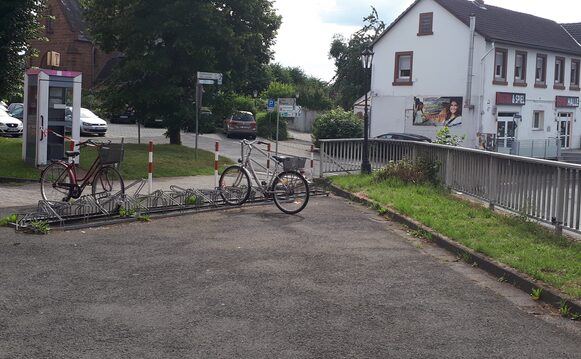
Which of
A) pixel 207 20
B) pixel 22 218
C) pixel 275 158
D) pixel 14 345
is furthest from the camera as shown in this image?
pixel 207 20

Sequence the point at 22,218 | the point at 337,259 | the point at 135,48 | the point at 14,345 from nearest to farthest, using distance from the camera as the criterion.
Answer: the point at 14,345, the point at 337,259, the point at 22,218, the point at 135,48

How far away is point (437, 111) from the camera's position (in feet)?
134

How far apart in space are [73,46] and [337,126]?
100 feet

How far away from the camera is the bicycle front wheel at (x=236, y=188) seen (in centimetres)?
1330

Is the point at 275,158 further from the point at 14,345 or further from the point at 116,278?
the point at 14,345

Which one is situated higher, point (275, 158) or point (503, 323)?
point (275, 158)

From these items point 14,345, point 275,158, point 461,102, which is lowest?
point 14,345

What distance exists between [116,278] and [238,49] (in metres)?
19.7

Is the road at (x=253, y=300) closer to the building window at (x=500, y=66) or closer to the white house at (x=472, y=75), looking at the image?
the white house at (x=472, y=75)

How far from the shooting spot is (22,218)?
10336mm

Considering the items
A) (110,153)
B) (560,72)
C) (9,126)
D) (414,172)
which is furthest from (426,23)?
(110,153)

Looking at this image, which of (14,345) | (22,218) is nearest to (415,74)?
(22,218)

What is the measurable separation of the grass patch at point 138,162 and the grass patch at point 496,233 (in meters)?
6.71

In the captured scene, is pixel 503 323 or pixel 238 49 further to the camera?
pixel 238 49
